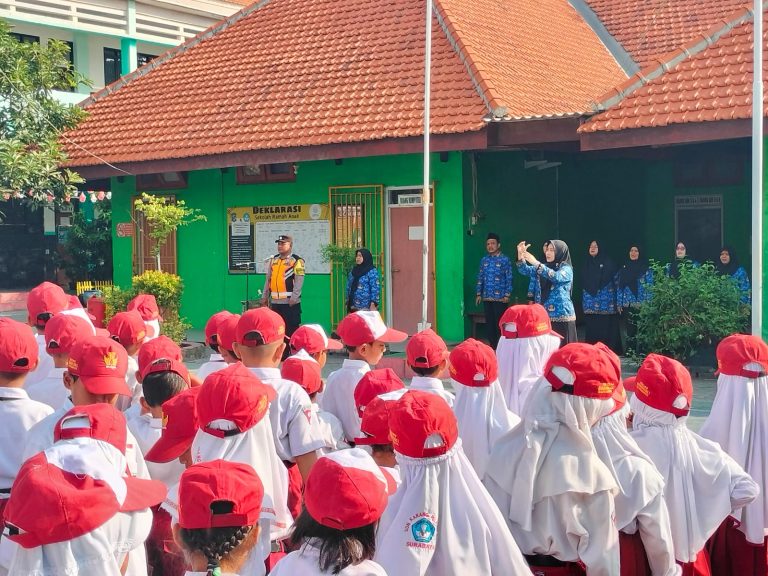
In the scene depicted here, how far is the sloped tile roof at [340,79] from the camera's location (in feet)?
46.3

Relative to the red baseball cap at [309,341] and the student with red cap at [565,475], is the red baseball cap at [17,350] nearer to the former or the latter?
the red baseball cap at [309,341]

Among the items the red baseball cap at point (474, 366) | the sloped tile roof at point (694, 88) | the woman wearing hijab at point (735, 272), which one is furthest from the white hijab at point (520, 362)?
the woman wearing hijab at point (735, 272)

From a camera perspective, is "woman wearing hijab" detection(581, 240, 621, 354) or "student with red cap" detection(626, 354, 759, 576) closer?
"student with red cap" detection(626, 354, 759, 576)

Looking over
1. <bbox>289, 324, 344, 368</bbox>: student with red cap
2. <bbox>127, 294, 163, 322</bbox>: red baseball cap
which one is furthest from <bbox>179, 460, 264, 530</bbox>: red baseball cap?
<bbox>127, 294, 163, 322</bbox>: red baseball cap

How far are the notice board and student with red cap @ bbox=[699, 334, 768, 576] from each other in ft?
35.4

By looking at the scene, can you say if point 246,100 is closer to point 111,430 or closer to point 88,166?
point 88,166

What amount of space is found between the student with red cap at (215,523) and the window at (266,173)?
13098mm

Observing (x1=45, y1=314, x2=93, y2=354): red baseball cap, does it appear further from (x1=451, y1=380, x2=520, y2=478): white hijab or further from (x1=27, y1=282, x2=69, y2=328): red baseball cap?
(x1=451, y1=380, x2=520, y2=478): white hijab

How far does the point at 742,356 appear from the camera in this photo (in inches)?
195

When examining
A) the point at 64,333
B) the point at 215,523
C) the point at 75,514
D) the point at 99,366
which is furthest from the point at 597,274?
the point at 75,514

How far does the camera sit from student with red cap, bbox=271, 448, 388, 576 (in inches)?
108

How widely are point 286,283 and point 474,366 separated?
325 inches

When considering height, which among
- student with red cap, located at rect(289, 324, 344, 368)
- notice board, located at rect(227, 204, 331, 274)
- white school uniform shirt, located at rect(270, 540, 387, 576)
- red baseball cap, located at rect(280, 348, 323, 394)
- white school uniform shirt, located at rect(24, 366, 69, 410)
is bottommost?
white school uniform shirt, located at rect(270, 540, 387, 576)

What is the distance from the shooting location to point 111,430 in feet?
11.1
